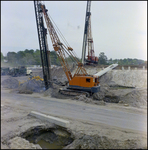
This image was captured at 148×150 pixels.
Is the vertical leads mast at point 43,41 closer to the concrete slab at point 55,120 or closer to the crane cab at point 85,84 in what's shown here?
the crane cab at point 85,84

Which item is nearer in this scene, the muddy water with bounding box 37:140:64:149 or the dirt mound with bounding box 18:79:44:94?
the muddy water with bounding box 37:140:64:149

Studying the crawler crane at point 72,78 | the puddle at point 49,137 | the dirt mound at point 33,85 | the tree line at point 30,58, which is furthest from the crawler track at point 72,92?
the puddle at point 49,137

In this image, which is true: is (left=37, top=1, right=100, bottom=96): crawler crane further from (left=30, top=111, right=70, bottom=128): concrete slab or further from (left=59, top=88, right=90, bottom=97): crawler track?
(left=30, top=111, right=70, bottom=128): concrete slab

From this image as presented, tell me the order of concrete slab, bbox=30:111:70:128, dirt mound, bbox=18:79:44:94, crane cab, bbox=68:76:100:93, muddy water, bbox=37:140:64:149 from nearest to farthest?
muddy water, bbox=37:140:64:149, concrete slab, bbox=30:111:70:128, crane cab, bbox=68:76:100:93, dirt mound, bbox=18:79:44:94

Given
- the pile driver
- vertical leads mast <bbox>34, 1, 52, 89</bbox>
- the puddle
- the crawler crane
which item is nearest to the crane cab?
the crawler crane

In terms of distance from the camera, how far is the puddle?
4.17m

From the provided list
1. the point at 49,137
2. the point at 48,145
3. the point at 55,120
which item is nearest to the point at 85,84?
the point at 55,120

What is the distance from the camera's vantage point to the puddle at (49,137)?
13.7 feet

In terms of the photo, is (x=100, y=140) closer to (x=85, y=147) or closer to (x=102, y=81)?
(x=85, y=147)

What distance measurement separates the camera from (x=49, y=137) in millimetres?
4543

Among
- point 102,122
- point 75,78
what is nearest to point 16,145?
point 102,122

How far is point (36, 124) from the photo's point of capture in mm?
4805

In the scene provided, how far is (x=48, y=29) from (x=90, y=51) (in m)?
14.8

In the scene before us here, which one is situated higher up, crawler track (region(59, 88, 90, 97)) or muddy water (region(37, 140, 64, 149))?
crawler track (region(59, 88, 90, 97))
